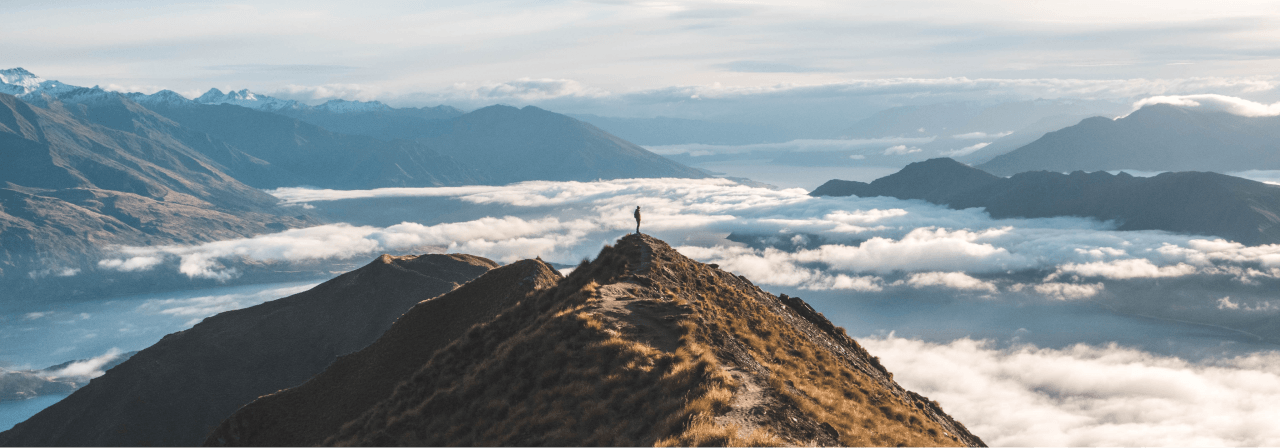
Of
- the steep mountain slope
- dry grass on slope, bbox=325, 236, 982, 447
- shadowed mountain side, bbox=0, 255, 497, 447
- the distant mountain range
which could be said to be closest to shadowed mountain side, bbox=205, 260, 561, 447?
the distant mountain range

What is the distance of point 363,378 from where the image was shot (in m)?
55.0

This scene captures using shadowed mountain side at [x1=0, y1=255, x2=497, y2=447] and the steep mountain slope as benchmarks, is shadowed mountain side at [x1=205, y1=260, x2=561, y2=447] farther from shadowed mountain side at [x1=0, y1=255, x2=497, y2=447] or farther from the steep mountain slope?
shadowed mountain side at [x1=0, y1=255, x2=497, y2=447]

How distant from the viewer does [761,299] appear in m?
51.3

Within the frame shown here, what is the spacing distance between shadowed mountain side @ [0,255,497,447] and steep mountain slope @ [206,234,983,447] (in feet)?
238

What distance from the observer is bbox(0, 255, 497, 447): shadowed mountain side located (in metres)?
116

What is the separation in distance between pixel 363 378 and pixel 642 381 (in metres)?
36.6

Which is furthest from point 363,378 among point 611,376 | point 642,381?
point 642,381

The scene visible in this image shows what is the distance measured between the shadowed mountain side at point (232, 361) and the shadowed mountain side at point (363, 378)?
5538 cm

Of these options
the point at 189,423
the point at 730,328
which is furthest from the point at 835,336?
the point at 189,423

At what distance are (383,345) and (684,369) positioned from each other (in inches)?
1651

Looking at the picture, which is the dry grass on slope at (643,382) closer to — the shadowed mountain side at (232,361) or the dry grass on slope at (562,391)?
the dry grass on slope at (562,391)

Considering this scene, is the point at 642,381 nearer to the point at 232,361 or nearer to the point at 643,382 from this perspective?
the point at 643,382

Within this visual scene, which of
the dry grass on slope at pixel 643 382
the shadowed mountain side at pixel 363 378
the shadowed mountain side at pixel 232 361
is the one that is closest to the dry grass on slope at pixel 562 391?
the dry grass on slope at pixel 643 382

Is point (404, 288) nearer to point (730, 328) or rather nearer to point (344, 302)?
point (344, 302)
